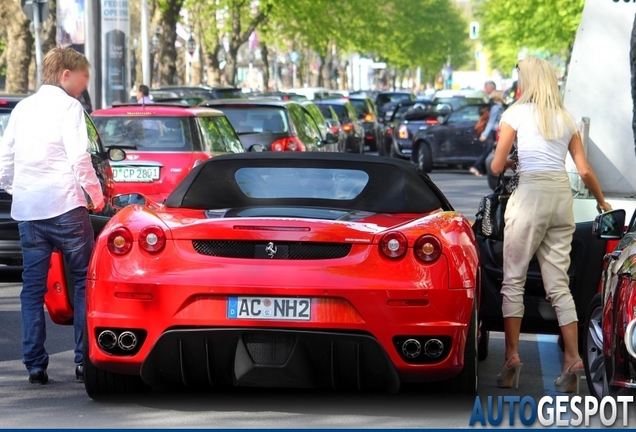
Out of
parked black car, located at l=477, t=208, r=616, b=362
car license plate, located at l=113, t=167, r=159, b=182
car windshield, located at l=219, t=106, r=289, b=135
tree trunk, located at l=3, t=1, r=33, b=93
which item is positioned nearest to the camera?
parked black car, located at l=477, t=208, r=616, b=362

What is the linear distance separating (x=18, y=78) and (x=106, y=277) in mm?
31121

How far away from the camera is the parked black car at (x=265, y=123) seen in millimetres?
20297

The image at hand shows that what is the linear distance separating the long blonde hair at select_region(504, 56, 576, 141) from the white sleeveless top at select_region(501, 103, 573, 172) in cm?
3

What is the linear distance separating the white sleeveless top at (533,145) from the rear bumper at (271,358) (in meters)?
1.60

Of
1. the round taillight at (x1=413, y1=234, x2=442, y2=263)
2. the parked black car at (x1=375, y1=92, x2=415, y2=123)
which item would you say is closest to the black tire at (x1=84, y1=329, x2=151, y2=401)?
the round taillight at (x1=413, y1=234, x2=442, y2=263)

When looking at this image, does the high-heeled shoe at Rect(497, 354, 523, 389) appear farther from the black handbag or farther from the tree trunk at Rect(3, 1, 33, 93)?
the tree trunk at Rect(3, 1, 33, 93)

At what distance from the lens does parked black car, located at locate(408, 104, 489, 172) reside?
30188mm

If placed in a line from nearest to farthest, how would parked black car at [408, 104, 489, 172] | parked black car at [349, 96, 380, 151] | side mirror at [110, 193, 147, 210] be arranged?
side mirror at [110, 193, 147, 210], parked black car at [408, 104, 489, 172], parked black car at [349, 96, 380, 151]

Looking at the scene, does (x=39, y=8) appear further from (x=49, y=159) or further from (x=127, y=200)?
(x=49, y=159)

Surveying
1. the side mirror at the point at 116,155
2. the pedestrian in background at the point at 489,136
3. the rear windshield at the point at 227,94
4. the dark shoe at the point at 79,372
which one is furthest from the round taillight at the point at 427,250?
the rear windshield at the point at 227,94

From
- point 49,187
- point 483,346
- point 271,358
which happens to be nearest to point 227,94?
point 483,346

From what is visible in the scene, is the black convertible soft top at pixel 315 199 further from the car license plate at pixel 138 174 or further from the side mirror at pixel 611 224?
the car license plate at pixel 138 174

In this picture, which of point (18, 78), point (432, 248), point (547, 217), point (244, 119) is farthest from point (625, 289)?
point (18, 78)

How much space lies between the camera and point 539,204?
7.73 m
